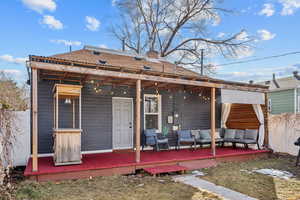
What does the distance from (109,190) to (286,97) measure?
49.2ft

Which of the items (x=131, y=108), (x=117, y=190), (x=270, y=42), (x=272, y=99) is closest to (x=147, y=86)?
(x=131, y=108)

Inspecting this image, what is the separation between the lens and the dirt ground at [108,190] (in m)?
3.72

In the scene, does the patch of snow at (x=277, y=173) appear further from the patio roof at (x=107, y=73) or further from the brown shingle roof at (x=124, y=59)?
the brown shingle roof at (x=124, y=59)

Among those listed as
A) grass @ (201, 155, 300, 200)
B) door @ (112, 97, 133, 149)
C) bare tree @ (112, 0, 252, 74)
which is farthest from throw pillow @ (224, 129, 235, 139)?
bare tree @ (112, 0, 252, 74)

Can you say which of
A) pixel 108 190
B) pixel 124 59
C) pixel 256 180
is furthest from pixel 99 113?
pixel 256 180

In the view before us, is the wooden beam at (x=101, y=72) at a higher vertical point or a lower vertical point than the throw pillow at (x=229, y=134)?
higher

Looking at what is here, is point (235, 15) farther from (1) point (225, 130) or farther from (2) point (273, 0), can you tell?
(1) point (225, 130)

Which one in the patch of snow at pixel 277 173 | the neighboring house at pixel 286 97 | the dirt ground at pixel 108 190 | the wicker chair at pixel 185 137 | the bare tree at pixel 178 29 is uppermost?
the bare tree at pixel 178 29

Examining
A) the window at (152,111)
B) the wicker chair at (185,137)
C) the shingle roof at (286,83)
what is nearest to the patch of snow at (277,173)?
the wicker chair at (185,137)

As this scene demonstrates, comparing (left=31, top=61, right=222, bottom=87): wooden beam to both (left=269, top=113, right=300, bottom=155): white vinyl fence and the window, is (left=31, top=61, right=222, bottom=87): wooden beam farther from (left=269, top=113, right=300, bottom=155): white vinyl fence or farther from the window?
(left=269, top=113, right=300, bottom=155): white vinyl fence

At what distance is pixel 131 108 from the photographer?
7719mm

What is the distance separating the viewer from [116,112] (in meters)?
7.44

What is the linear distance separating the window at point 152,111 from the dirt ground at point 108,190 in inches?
134

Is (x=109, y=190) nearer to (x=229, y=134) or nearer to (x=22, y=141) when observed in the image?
(x=22, y=141)
